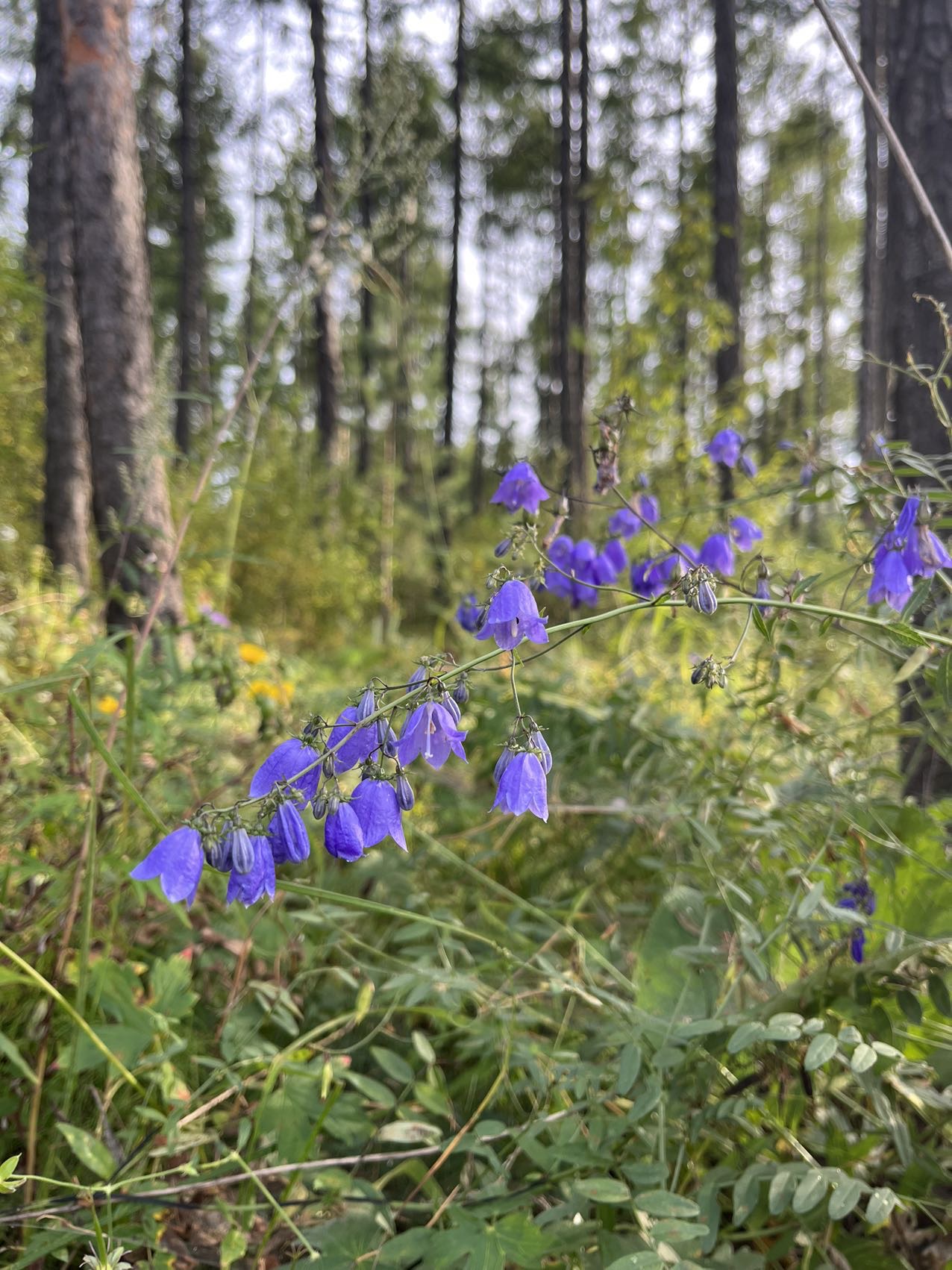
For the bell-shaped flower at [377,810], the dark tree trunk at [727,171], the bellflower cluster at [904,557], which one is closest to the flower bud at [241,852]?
the bell-shaped flower at [377,810]

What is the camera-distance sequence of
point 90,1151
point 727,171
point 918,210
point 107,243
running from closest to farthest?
→ point 90,1151 → point 918,210 → point 107,243 → point 727,171

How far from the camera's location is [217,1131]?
4.38 ft

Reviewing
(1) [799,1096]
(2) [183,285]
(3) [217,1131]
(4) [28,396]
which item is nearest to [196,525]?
(4) [28,396]

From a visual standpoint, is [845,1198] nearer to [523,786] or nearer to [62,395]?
[523,786]

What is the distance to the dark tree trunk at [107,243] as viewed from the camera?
11.3 feet

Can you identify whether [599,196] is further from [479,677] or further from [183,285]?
[183,285]

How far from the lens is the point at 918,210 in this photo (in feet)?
7.61

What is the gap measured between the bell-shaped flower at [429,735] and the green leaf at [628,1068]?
1.94 ft

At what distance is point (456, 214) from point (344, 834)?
15.2 meters

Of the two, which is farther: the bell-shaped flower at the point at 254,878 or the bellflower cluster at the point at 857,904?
the bellflower cluster at the point at 857,904

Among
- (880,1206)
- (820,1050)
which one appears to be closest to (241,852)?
(820,1050)

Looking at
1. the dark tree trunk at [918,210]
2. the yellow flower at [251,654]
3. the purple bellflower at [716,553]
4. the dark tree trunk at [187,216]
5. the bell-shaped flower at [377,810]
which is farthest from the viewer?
the dark tree trunk at [187,216]

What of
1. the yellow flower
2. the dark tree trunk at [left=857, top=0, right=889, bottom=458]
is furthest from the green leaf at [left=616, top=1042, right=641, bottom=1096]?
the dark tree trunk at [left=857, top=0, right=889, bottom=458]

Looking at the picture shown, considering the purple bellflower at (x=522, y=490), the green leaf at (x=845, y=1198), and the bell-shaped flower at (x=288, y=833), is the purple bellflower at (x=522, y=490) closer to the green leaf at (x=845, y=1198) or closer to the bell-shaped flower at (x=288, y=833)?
the bell-shaped flower at (x=288, y=833)
